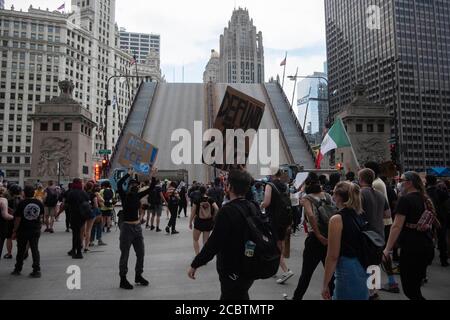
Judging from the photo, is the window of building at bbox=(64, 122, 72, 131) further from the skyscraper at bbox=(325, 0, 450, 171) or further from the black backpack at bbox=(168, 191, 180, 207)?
the skyscraper at bbox=(325, 0, 450, 171)

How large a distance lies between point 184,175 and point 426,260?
32298 millimetres

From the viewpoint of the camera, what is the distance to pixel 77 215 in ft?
31.6

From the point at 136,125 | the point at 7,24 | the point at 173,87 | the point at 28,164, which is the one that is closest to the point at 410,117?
the point at 173,87

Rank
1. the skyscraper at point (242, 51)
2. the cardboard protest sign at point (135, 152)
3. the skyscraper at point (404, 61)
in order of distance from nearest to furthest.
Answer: the cardboard protest sign at point (135, 152) → the skyscraper at point (404, 61) → the skyscraper at point (242, 51)

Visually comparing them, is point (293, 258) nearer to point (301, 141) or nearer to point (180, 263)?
point (180, 263)

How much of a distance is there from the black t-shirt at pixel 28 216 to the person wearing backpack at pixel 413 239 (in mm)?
6710

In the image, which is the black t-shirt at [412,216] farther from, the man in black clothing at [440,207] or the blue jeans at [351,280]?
the man in black clothing at [440,207]

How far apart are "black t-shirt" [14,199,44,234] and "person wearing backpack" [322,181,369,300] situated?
6.35 m

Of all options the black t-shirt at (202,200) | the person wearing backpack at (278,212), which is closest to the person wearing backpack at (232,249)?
the person wearing backpack at (278,212)

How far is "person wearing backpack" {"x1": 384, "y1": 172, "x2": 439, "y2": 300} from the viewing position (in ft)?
15.0

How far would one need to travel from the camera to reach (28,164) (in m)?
89.1

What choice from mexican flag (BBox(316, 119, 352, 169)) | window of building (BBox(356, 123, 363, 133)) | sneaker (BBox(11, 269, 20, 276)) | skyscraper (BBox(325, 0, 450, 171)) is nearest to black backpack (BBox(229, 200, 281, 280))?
sneaker (BBox(11, 269, 20, 276))

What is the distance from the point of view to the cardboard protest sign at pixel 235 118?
32.3ft

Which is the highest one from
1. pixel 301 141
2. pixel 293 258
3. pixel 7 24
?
pixel 7 24
